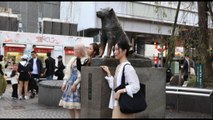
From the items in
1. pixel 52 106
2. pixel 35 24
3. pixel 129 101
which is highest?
pixel 35 24

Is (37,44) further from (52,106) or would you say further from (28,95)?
(52,106)

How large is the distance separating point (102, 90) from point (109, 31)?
4.94 feet

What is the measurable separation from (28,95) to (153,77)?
7.46m

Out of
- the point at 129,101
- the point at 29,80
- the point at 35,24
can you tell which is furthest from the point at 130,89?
the point at 35,24

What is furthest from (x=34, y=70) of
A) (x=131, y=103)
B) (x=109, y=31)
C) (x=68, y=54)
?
(x=68, y=54)

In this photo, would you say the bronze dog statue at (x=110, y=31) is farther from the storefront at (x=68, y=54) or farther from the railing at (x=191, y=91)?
the storefront at (x=68, y=54)

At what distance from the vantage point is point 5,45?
23.9 meters

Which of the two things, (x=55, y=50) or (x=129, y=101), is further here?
(x=55, y=50)

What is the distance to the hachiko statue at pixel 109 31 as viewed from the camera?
8141mm

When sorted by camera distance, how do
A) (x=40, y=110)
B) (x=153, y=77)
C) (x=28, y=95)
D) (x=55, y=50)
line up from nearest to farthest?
(x=153, y=77) < (x=40, y=110) < (x=28, y=95) < (x=55, y=50)

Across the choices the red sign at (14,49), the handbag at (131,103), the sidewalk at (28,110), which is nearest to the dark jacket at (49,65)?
the sidewalk at (28,110)

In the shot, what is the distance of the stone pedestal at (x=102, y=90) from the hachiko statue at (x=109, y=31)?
0.56 m

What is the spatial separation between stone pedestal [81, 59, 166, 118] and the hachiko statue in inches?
22.2

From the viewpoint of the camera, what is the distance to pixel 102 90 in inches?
289
